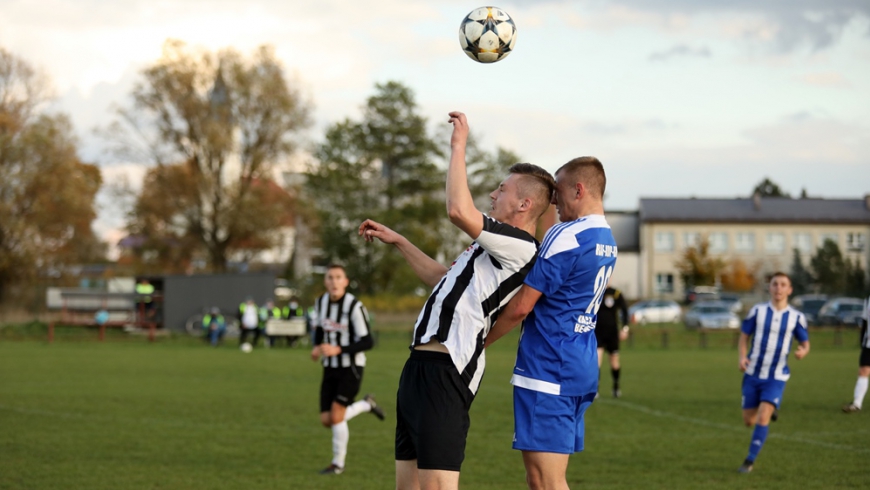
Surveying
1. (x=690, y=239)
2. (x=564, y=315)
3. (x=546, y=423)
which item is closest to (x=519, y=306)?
(x=564, y=315)

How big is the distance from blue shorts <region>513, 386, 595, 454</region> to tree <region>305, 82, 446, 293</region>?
48322 mm

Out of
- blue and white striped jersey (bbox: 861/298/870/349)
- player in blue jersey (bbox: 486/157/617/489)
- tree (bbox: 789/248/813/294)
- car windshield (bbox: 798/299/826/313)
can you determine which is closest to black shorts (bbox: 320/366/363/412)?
player in blue jersey (bbox: 486/157/617/489)

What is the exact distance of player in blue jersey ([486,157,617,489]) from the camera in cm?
480

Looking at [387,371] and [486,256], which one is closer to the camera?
[486,256]

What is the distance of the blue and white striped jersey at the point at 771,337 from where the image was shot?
32.4 feet

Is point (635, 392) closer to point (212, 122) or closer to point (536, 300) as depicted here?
point (536, 300)

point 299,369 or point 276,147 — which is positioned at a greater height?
point 276,147

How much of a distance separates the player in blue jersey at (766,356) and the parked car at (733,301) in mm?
42313

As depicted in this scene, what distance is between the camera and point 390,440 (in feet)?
39.8

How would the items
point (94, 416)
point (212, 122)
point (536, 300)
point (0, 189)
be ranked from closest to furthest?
point (536, 300), point (94, 416), point (0, 189), point (212, 122)

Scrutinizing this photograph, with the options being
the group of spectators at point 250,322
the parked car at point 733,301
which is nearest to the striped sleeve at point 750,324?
the group of spectators at point 250,322

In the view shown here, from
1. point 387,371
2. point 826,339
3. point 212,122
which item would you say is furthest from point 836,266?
point 387,371

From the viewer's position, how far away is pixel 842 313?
43.6 meters

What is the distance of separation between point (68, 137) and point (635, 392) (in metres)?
35.0
